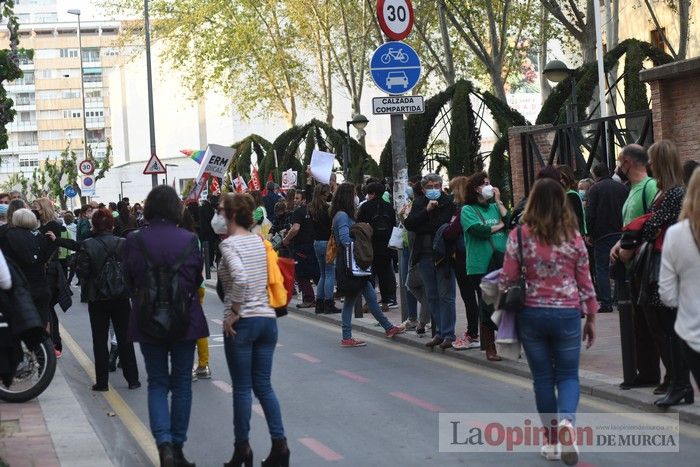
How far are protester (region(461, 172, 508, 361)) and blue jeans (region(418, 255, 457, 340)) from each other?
3.55 ft

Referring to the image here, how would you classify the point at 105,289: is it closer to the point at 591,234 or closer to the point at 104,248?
the point at 104,248

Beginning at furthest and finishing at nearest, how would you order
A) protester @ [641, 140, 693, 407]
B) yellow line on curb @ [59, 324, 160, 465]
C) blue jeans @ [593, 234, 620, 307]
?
blue jeans @ [593, 234, 620, 307]
yellow line on curb @ [59, 324, 160, 465]
protester @ [641, 140, 693, 407]

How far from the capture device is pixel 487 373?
12.0 metres

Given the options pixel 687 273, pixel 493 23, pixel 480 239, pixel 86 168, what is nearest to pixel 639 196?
pixel 480 239

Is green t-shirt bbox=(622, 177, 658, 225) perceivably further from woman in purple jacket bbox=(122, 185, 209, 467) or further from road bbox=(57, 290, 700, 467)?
woman in purple jacket bbox=(122, 185, 209, 467)

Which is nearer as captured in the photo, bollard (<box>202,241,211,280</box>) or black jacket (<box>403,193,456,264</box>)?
black jacket (<box>403,193,456,264</box>)

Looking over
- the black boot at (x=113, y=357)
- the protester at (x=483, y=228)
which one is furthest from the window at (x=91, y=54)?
the protester at (x=483, y=228)

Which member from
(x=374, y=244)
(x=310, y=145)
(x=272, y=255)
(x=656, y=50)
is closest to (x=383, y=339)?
(x=374, y=244)

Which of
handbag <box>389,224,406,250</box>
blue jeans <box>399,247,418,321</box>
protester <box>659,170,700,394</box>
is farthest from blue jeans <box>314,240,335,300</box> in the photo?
protester <box>659,170,700,394</box>

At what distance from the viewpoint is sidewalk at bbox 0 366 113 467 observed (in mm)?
8211

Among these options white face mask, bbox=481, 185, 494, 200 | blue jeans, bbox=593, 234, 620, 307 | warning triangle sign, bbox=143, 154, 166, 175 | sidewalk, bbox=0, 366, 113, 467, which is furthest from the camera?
warning triangle sign, bbox=143, 154, 166, 175

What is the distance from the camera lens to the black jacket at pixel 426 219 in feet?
45.1

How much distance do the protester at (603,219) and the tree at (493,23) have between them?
11410mm

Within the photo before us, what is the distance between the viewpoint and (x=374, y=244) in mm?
17547
